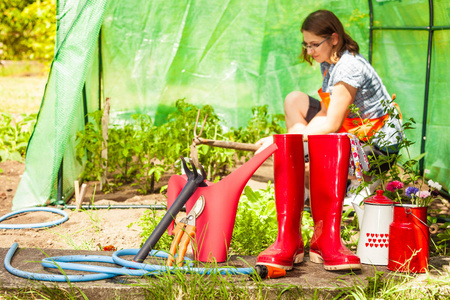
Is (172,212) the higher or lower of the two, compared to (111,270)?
higher

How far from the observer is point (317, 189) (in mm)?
2096

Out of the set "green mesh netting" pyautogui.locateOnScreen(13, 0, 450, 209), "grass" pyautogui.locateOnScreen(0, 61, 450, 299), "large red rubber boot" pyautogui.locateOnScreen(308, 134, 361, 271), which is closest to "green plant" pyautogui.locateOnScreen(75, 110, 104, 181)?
"green mesh netting" pyautogui.locateOnScreen(13, 0, 450, 209)

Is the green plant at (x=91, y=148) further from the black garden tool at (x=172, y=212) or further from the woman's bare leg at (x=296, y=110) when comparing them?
the black garden tool at (x=172, y=212)

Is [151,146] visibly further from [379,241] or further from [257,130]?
[379,241]

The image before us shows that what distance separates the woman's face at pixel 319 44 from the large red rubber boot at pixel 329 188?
3.33 ft

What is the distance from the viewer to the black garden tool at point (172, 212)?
1.95 meters

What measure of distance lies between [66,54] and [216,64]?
213cm

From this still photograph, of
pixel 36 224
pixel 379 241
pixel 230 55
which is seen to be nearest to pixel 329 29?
pixel 379 241

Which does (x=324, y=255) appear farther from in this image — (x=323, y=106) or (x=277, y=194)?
(x=323, y=106)

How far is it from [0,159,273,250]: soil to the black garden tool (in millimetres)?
675

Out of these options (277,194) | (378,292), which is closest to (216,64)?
(277,194)

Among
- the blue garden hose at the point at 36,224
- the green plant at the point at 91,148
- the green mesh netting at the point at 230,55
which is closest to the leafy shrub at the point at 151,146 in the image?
the green plant at the point at 91,148

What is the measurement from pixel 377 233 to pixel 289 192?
0.43 meters

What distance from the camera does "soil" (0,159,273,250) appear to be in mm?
2711
